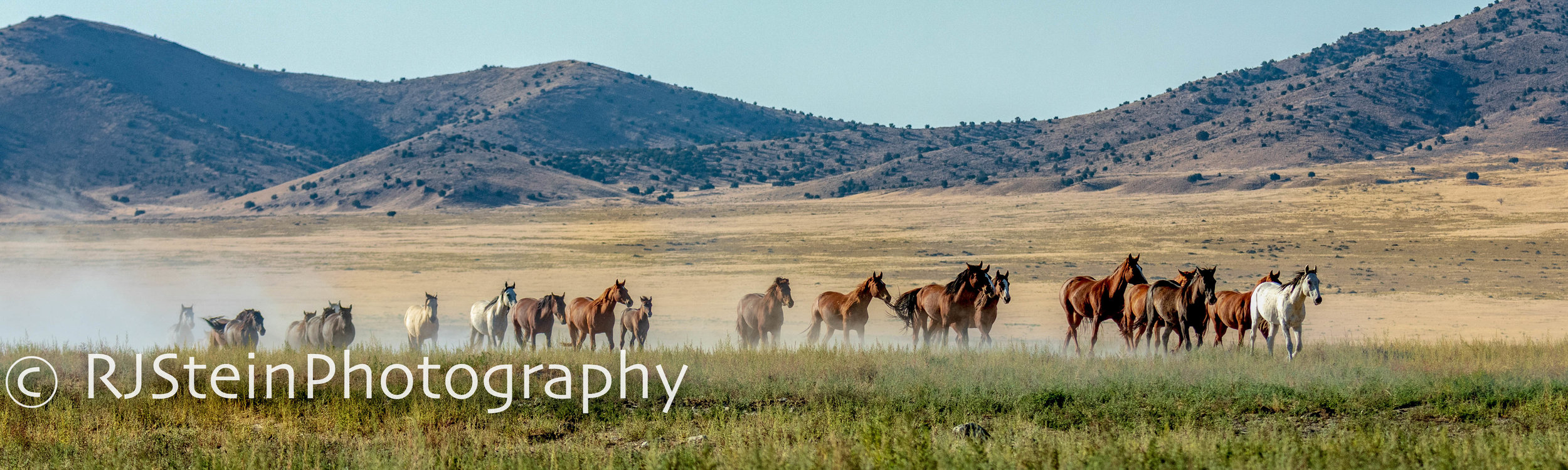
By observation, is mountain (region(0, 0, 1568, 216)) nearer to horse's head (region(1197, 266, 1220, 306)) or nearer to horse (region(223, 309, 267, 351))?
horse's head (region(1197, 266, 1220, 306))

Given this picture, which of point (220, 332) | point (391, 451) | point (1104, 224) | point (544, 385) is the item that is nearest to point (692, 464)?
point (391, 451)

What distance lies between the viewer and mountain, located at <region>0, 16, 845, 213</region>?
386 feet

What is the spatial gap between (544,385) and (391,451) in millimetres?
3822

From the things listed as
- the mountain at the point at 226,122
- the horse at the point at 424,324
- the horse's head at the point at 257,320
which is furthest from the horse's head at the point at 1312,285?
the mountain at the point at 226,122

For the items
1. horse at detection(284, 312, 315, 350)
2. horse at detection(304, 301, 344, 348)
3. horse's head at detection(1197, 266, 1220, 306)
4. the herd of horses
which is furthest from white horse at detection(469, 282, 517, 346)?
horse's head at detection(1197, 266, 1220, 306)

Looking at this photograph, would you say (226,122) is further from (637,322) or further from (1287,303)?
(1287,303)

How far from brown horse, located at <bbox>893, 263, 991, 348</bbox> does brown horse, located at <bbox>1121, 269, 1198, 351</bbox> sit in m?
2.13

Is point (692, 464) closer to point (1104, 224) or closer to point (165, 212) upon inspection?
point (1104, 224)

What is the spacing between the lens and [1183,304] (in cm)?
1669

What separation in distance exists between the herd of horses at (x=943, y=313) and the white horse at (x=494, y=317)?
0.02 m

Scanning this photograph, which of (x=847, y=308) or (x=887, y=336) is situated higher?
(x=847, y=308)

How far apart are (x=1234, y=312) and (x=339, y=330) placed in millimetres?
13752

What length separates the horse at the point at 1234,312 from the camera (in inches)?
666

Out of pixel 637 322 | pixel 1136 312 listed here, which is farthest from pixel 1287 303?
pixel 637 322
